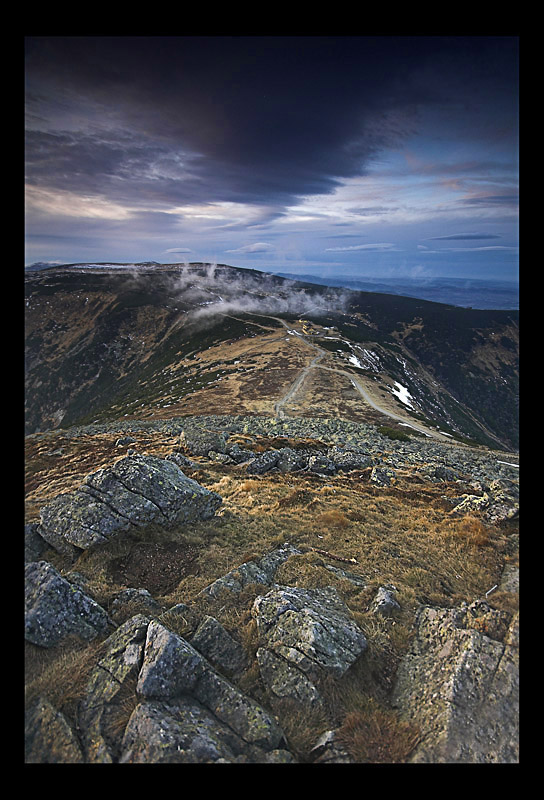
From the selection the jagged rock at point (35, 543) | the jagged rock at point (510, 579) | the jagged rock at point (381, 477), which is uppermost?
the jagged rock at point (510, 579)

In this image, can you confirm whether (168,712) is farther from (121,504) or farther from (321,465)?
(321,465)

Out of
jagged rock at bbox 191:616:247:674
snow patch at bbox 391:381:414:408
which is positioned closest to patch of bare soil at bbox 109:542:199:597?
jagged rock at bbox 191:616:247:674

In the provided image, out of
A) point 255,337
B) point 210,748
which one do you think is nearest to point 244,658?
point 210,748

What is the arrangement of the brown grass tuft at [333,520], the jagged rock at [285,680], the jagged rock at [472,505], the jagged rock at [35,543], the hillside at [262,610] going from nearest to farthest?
1. the hillside at [262,610]
2. the jagged rock at [285,680]
3. the jagged rock at [35,543]
4. the jagged rock at [472,505]
5. the brown grass tuft at [333,520]

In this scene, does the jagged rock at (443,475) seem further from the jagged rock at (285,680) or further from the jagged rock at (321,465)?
the jagged rock at (285,680)

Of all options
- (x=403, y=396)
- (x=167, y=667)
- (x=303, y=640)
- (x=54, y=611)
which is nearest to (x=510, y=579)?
(x=303, y=640)

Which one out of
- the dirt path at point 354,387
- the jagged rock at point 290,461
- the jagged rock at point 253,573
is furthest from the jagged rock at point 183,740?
the dirt path at point 354,387
